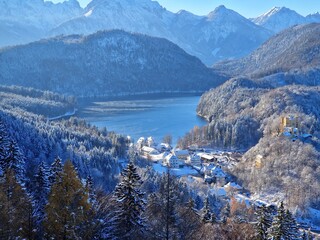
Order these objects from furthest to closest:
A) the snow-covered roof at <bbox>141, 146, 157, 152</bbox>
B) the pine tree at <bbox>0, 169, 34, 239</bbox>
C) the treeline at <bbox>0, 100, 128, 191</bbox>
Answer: the snow-covered roof at <bbox>141, 146, 157, 152</bbox>
the treeline at <bbox>0, 100, 128, 191</bbox>
the pine tree at <bbox>0, 169, 34, 239</bbox>

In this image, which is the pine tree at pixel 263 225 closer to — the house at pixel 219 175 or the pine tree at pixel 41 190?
the pine tree at pixel 41 190

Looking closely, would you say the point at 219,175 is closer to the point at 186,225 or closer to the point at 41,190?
the point at 41,190

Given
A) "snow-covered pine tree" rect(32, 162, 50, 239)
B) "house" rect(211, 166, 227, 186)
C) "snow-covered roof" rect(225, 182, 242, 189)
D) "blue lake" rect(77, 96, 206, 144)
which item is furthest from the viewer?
"blue lake" rect(77, 96, 206, 144)

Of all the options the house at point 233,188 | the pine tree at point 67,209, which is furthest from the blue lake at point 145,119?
the pine tree at point 67,209

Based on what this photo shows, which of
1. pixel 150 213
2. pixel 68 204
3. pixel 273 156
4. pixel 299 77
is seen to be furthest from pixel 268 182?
pixel 299 77

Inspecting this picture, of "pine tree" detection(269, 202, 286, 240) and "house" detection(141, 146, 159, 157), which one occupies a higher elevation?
"pine tree" detection(269, 202, 286, 240)

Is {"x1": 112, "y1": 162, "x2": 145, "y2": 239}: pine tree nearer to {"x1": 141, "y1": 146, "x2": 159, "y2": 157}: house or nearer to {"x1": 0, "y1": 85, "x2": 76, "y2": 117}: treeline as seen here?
{"x1": 141, "y1": 146, "x2": 159, "y2": 157}: house

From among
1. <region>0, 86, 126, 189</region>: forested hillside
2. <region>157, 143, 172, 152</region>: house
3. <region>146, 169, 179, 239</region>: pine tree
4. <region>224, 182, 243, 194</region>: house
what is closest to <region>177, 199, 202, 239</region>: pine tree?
<region>146, 169, 179, 239</region>: pine tree
